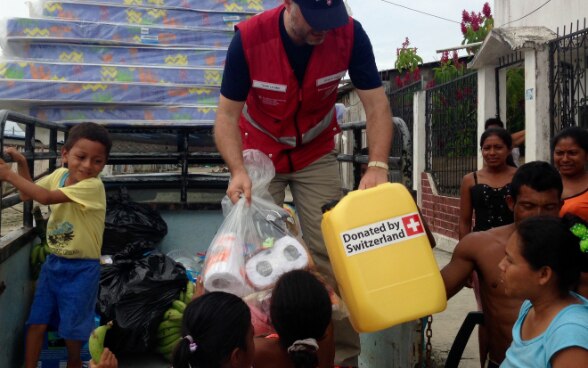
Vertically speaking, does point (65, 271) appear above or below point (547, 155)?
below

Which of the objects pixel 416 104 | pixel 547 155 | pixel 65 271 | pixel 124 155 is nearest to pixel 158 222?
pixel 124 155

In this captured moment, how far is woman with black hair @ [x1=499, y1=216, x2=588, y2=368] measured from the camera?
6.53 feet

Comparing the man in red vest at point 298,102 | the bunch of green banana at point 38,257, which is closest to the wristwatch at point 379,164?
the man in red vest at point 298,102

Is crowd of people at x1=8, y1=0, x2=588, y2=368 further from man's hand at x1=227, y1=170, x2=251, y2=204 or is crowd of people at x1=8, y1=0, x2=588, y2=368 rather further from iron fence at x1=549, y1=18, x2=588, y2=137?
iron fence at x1=549, y1=18, x2=588, y2=137

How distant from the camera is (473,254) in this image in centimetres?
272

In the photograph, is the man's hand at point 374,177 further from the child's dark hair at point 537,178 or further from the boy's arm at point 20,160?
the boy's arm at point 20,160

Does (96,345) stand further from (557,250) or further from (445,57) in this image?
(445,57)

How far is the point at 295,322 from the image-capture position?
2334mm

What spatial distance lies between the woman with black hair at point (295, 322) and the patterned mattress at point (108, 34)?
130 inches

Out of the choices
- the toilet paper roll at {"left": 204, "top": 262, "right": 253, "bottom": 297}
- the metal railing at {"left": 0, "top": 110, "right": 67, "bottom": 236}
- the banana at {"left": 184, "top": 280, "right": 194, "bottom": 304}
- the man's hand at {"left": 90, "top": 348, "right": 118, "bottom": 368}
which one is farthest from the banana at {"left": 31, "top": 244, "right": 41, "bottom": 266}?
the man's hand at {"left": 90, "top": 348, "right": 118, "bottom": 368}

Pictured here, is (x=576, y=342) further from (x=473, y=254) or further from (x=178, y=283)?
(x=178, y=283)

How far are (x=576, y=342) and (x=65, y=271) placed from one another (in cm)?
261

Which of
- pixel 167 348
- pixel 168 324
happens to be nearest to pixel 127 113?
pixel 168 324

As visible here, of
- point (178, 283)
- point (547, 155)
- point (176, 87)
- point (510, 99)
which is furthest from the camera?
point (510, 99)
